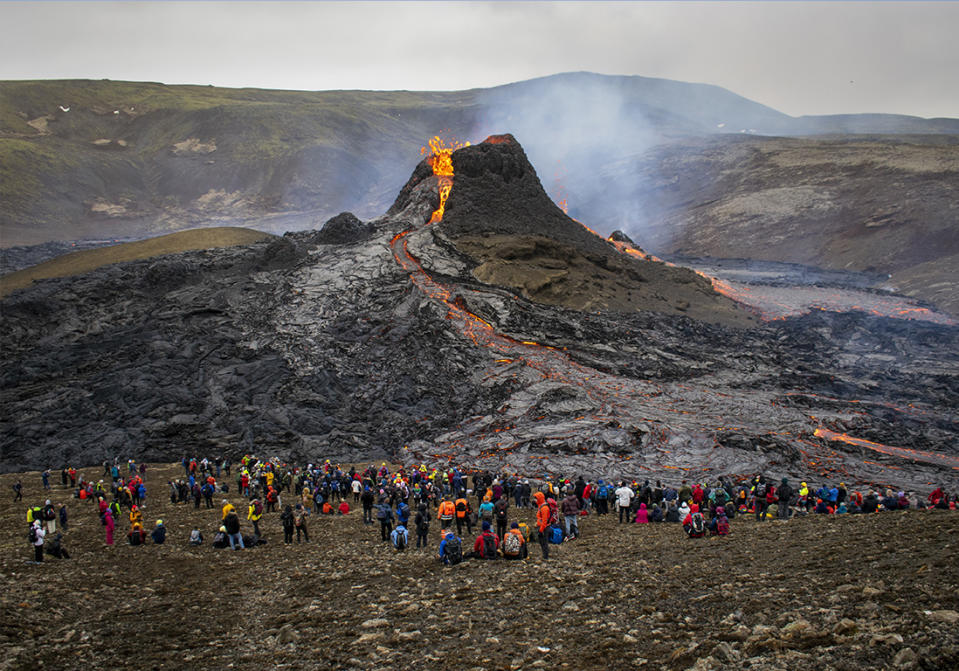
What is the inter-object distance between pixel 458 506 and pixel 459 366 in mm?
24809

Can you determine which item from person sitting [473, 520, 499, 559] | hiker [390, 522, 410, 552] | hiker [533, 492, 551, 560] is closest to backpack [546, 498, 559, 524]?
hiker [533, 492, 551, 560]

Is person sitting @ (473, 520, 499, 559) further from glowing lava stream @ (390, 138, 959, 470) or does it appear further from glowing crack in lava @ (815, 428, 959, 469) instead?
glowing crack in lava @ (815, 428, 959, 469)

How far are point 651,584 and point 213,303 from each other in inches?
1750

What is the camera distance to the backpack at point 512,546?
55.1 ft

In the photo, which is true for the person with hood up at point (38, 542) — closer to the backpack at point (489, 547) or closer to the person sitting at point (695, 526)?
the backpack at point (489, 547)

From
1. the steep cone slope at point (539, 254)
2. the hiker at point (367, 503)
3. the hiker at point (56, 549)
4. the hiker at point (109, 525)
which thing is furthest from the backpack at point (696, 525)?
the steep cone slope at point (539, 254)

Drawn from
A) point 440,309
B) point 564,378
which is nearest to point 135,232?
point 440,309

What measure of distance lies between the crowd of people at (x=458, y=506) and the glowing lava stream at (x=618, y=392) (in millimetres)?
7227

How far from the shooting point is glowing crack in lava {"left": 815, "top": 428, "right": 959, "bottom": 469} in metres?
32.8

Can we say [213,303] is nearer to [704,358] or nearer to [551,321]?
[551,321]

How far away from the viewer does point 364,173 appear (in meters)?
159

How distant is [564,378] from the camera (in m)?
43.3

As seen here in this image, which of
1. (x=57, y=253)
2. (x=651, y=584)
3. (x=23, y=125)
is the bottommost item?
(x=651, y=584)

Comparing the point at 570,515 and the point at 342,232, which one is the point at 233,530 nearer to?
the point at 570,515
